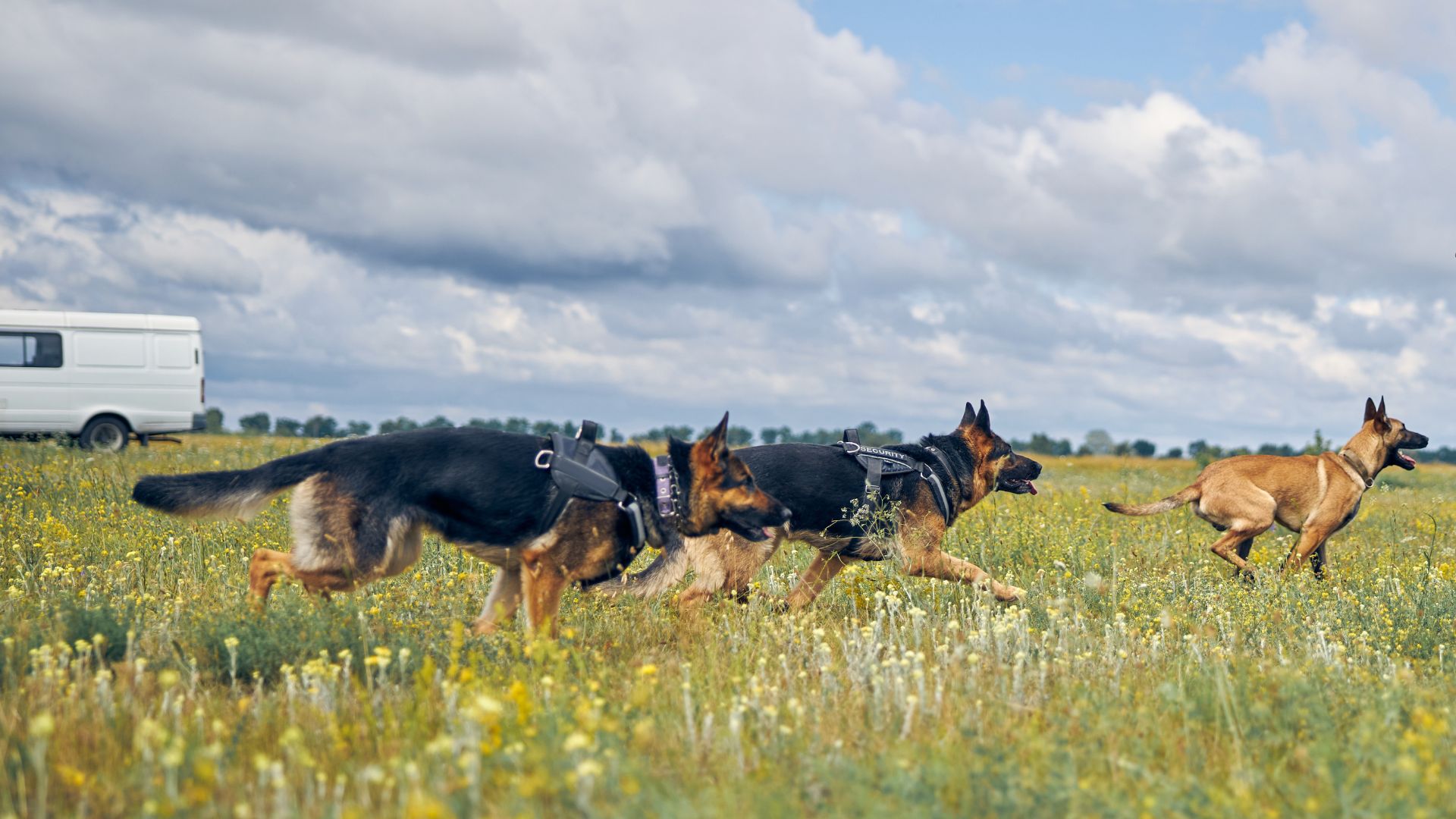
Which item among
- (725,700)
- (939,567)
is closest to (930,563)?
(939,567)

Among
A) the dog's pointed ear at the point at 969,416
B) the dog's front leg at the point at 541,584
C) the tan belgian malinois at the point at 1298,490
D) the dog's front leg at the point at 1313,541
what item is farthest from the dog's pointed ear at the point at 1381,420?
the dog's front leg at the point at 541,584

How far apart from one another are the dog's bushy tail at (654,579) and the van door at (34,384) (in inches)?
798

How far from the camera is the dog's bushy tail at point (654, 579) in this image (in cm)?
612

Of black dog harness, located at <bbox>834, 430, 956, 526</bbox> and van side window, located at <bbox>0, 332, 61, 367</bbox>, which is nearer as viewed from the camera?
black dog harness, located at <bbox>834, 430, 956, 526</bbox>

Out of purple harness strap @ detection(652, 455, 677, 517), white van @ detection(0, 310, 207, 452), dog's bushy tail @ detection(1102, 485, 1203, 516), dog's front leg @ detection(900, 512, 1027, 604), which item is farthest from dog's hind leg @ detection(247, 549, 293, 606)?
white van @ detection(0, 310, 207, 452)

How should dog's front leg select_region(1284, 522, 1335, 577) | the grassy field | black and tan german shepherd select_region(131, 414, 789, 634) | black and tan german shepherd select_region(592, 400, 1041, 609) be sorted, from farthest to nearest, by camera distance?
dog's front leg select_region(1284, 522, 1335, 577) < black and tan german shepherd select_region(592, 400, 1041, 609) < black and tan german shepherd select_region(131, 414, 789, 634) < the grassy field

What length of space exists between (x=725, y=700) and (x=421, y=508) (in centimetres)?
207

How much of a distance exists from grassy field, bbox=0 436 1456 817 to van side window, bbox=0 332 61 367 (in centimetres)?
1676

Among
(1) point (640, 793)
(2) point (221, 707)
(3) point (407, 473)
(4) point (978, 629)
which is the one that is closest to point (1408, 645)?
(4) point (978, 629)

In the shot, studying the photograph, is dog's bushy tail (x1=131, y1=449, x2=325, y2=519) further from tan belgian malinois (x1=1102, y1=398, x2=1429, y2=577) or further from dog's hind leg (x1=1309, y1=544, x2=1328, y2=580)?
dog's hind leg (x1=1309, y1=544, x2=1328, y2=580)

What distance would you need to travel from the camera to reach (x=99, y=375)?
70.0 ft

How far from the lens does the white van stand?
68.8 ft

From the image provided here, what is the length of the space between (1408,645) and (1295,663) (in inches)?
60.6

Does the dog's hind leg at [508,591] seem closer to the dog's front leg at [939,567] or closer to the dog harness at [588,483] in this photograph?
the dog harness at [588,483]
